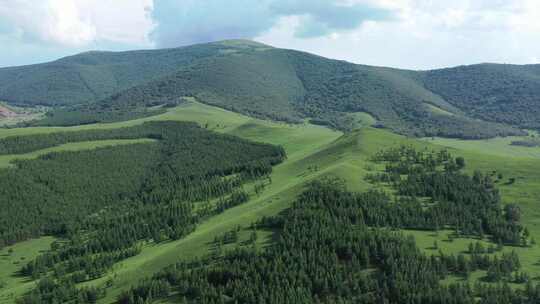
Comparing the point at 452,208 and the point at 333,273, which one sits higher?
the point at 452,208

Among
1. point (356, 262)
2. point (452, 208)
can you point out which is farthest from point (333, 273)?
point (452, 208)

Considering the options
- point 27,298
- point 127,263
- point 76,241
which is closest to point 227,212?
point 127,263

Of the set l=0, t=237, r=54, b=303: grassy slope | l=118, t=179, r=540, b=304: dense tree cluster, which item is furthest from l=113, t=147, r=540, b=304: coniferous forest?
l=0, t=237, r=54, b=303: grassy slope

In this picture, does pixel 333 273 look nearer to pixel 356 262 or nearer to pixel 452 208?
pixel 356 262

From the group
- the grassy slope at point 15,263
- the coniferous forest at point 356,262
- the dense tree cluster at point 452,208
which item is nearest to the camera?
the coniferous forest at point 356,262

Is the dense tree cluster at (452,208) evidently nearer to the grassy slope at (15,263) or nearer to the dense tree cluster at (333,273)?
the dense tree cluster at (333,273)

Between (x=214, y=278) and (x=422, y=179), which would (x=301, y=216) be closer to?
(x=214, y=278)

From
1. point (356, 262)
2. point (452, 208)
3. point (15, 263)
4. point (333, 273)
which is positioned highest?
point (452, 208)

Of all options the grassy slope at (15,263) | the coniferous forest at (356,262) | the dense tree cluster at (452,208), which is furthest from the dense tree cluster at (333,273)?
the grassy slope at (15,263)

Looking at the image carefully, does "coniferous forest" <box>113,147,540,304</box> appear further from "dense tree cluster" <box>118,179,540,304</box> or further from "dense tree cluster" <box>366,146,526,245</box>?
"dense tree cluster" <box>366,146,526,245</box>

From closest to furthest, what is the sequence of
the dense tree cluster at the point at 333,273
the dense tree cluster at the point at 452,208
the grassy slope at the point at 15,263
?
the dense tree cluster at the point at 333,273 < the grassy slope at the point at 15,263 < the dense tree cluster at the point at 452,208
